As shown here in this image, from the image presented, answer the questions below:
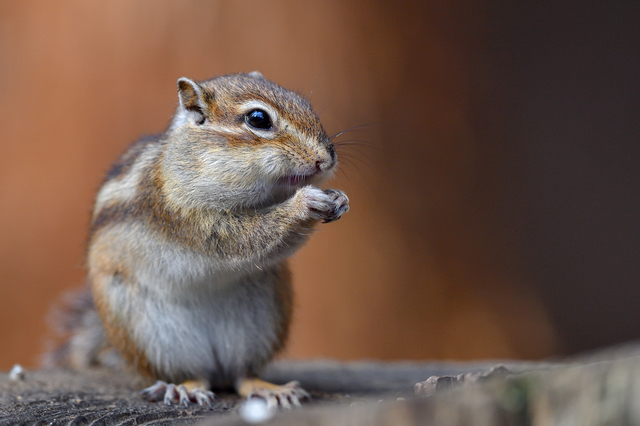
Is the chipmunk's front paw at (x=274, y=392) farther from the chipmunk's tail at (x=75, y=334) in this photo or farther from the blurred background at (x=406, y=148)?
the blurred background at (x=406, y=148)

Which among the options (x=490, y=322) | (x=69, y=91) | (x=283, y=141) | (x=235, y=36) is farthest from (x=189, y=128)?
(x=490, y=322)

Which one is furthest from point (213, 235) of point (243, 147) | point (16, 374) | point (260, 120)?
point (16, 374)

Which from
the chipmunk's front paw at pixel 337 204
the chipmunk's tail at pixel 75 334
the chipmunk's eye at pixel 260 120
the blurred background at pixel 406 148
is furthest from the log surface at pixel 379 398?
the blurred background at pixel 406 148

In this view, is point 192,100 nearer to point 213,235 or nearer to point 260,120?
point 260,120

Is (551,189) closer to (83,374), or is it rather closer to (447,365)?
(447,365)

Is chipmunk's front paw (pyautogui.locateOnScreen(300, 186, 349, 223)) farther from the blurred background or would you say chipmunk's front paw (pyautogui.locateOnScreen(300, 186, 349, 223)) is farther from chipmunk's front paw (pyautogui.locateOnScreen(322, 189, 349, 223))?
the blurred background
